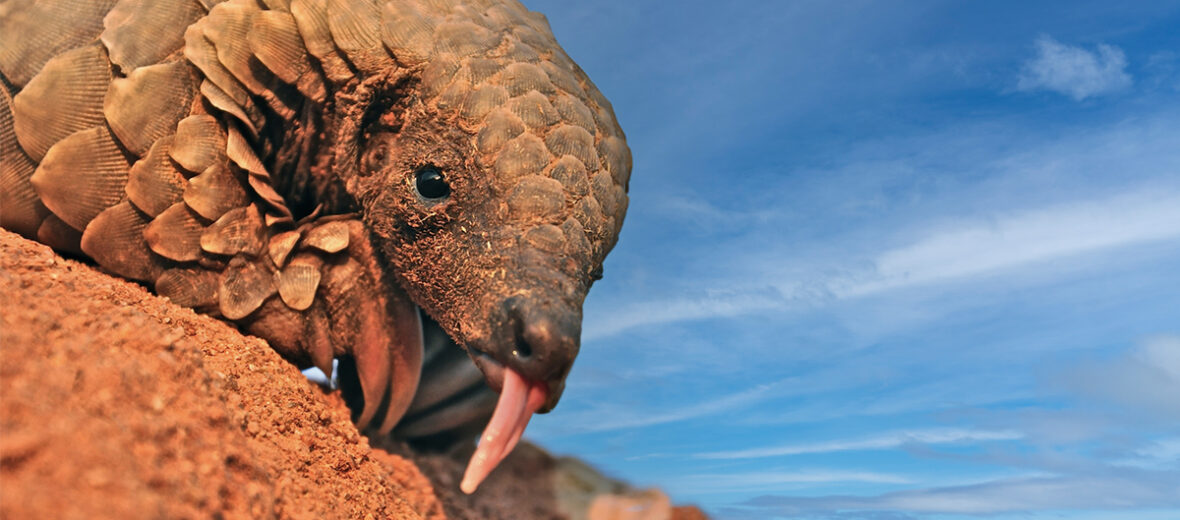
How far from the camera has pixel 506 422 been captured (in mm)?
2984

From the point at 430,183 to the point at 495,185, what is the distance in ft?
1.22

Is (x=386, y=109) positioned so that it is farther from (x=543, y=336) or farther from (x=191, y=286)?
(x=543, y=336)

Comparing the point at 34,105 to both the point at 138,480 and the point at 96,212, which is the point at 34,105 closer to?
the point at 96,212

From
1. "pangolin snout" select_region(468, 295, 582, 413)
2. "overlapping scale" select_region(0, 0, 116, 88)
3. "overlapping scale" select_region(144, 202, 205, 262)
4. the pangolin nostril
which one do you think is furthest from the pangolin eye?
"overlapping scale" select_region(0, 0, 116, 88)

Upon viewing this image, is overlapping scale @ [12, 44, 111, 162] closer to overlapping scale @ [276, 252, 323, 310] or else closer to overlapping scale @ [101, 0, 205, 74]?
overlapping scale @ [101, 0, 205, 74]

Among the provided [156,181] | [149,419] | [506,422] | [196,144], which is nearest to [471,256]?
[506,422]

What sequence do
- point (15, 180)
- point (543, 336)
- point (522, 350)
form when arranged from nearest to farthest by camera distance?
1. point (543, 336)
2. point (522, 350)
3. point (15, 180)

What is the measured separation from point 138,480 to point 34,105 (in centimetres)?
278

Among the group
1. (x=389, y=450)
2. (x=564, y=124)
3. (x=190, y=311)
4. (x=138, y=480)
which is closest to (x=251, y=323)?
(x=190, y=311)

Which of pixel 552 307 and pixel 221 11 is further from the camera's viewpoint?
pixel 221 11

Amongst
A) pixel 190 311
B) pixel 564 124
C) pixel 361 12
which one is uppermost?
pixel 361 12

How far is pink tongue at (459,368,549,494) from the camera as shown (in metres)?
2.91

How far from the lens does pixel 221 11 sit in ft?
11.6

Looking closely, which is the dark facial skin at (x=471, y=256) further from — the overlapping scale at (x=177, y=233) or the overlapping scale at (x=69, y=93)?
the overlapping scale at (x=69, y=93)
